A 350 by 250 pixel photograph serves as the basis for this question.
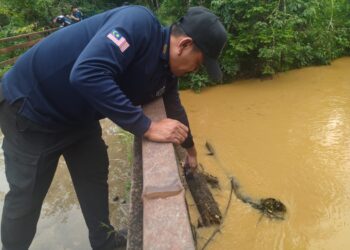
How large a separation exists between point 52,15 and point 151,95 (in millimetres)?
15294

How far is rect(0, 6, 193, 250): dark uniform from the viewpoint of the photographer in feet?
5.60

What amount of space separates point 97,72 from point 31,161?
31.7 inches

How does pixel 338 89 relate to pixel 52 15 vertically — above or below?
above

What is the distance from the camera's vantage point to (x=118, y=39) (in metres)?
1.70

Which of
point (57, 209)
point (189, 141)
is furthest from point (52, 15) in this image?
point (189, 141)

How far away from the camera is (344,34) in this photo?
8797 mm

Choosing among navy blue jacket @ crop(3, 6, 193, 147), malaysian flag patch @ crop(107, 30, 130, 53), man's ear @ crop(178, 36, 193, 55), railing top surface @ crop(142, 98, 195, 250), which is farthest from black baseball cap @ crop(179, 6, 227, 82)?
railing top surface @ crop(142, 98, 195, 250)

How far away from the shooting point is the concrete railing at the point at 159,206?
4.46ft

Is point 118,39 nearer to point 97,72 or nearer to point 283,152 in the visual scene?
point 97,72

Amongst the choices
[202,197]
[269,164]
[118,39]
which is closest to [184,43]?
[118,39]

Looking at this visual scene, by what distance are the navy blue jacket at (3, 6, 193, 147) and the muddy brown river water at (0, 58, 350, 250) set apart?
1537mm

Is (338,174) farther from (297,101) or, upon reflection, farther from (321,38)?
(321,38)

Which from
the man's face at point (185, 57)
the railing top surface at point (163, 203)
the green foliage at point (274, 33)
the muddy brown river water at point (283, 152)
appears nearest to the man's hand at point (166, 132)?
the railing top surface at point (163, 203)

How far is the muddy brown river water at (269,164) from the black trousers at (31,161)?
88 centimetres
